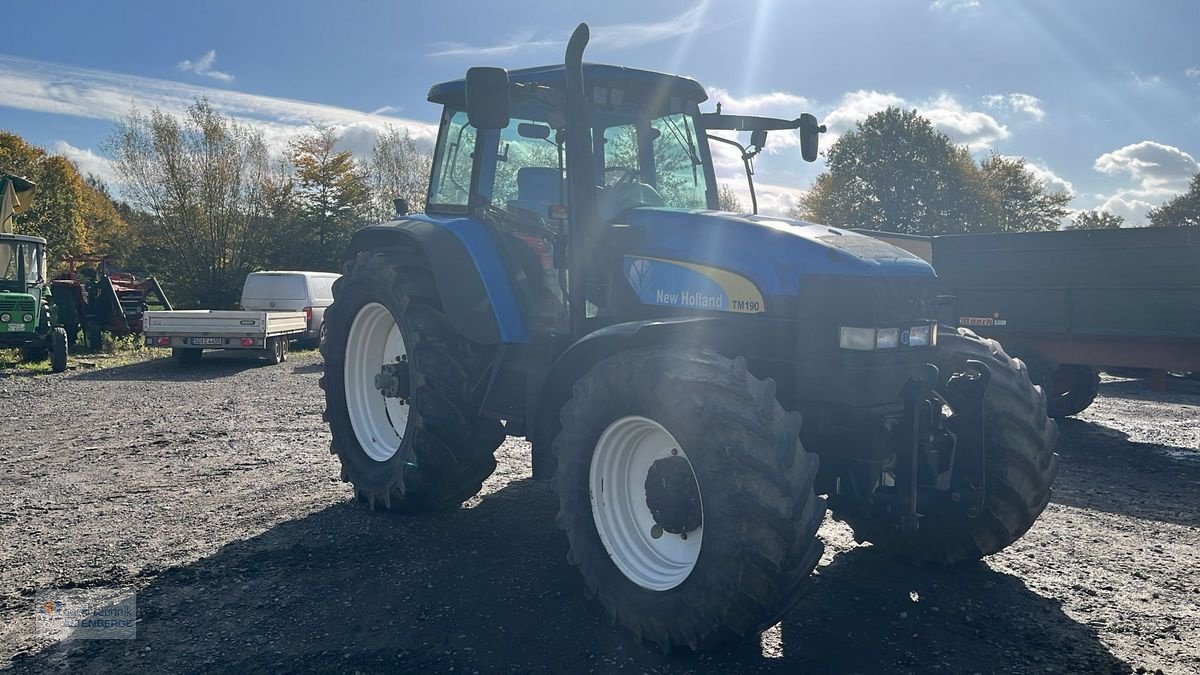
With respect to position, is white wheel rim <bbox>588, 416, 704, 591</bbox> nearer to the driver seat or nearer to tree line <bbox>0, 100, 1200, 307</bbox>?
the driver seat

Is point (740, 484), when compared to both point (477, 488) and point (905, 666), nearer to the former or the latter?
point (905, 666)

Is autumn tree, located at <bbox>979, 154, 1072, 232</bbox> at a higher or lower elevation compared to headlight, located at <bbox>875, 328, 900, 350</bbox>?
higher

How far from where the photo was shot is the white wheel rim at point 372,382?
5.90m

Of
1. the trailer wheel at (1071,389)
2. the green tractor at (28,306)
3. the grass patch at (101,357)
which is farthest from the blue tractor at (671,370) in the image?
the grass patch at (101,357)

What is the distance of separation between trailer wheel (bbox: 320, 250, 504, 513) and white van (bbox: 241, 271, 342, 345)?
1251 cm

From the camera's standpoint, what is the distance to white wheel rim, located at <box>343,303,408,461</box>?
5.90 metres

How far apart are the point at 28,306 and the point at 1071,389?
15.2 meters

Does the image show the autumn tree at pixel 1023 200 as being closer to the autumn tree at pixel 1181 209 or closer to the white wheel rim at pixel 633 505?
the autumn tree at pixel 1181 209

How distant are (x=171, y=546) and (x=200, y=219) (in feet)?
83.6

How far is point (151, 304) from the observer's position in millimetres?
20500

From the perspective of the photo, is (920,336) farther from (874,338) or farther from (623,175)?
(623,175)

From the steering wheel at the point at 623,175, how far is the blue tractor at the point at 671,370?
0.04ft

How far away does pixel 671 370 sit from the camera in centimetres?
345

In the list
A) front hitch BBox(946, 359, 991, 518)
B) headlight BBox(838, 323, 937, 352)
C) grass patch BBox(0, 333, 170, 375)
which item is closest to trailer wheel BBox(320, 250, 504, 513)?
headlight BBox(838, 323, 937, 352)
